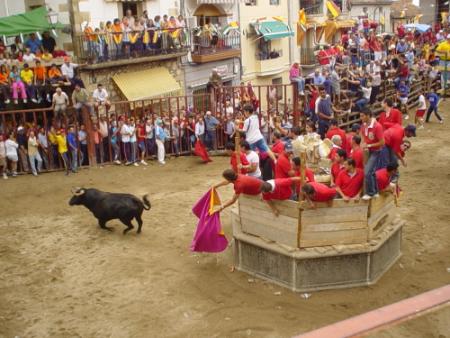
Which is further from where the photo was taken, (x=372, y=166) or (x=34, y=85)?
(x=34, y=85)

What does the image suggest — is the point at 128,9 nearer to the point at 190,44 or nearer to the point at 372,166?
the point at 190,44

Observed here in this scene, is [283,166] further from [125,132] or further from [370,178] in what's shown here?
[125,132]

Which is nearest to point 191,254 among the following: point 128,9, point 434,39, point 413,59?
point 128,9

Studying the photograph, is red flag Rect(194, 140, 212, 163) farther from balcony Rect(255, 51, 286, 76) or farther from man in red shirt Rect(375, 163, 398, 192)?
Result: balcony Rect(255, 51, 286, 76)

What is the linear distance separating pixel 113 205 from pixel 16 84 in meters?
7.92

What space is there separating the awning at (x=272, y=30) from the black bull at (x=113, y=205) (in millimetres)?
19752

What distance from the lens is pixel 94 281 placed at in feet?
30.5

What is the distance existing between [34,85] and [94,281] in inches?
393

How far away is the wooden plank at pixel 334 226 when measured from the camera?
28.4 ft

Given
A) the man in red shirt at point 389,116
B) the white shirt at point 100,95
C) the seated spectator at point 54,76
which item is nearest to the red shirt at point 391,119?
the man in red shirt at point 389,116

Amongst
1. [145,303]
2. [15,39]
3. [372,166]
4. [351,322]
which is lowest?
[145,303]

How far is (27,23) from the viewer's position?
18.0 meters

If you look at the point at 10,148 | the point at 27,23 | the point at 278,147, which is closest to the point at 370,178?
the point at 278,147

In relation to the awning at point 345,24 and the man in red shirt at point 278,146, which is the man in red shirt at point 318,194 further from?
the awning at point 345,24
